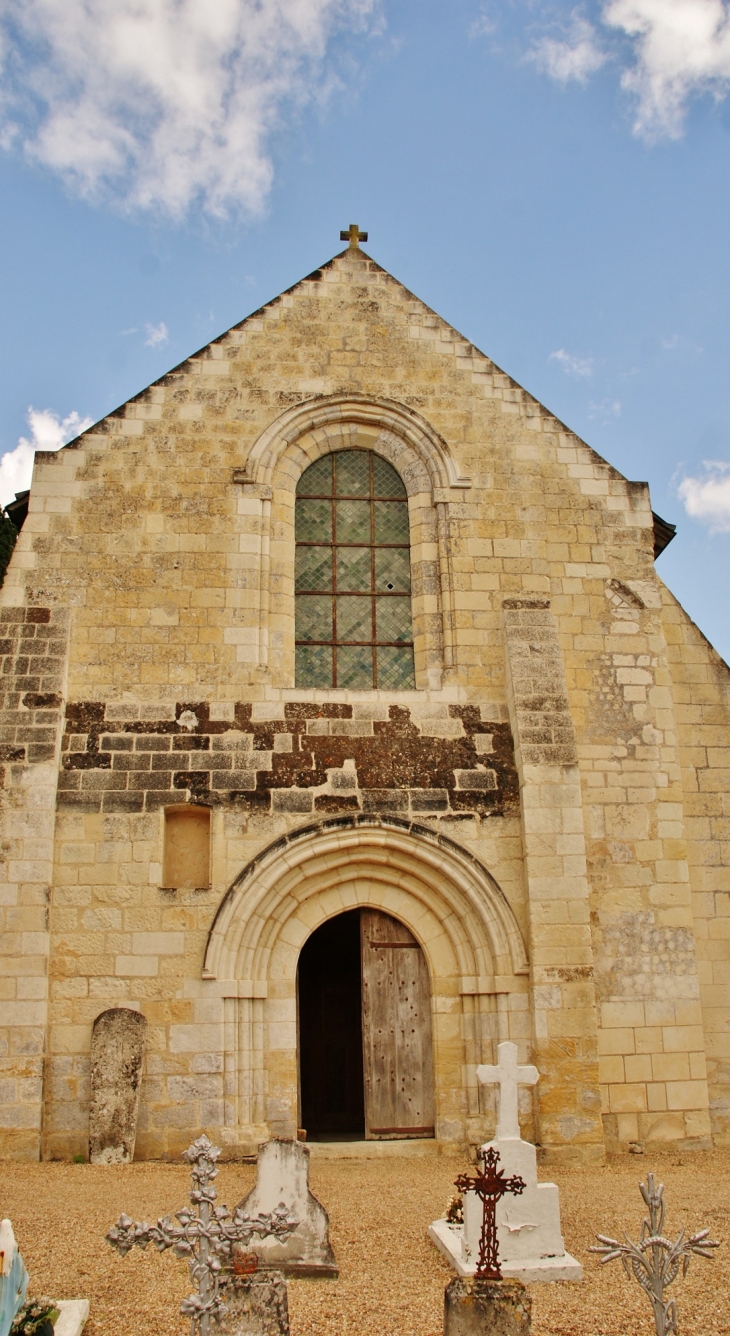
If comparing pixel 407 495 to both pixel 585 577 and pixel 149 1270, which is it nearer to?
pixel 585 577

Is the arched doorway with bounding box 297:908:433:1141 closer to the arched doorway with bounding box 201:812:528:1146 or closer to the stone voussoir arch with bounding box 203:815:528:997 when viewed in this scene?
the arched doorway with bounding box 201:812:528:1146

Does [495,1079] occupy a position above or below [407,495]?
below

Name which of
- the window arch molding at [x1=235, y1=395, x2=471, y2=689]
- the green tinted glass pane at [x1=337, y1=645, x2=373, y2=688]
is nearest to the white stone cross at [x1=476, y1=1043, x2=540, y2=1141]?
the window arch molding at [x1=235, y1=395, x2=471, y2=689]

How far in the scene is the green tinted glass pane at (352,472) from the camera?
407 inches

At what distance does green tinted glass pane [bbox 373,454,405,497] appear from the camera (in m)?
10.4

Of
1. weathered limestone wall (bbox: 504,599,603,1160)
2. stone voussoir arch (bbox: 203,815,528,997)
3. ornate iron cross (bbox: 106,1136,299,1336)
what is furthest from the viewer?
stone voussoir arch (bbox: 203,815,528,997)

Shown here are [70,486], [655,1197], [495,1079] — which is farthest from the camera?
[70,486]

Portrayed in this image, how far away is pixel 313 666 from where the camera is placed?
9734mm

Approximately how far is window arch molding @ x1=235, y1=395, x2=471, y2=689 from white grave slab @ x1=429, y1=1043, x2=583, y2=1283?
14.6ft

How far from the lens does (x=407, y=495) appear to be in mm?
10312

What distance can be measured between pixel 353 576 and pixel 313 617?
1.85 feet

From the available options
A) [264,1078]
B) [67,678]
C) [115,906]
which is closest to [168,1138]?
[264,1078]

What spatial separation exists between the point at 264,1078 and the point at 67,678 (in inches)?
142

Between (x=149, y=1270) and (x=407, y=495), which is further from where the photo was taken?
(x=407, y=495)
